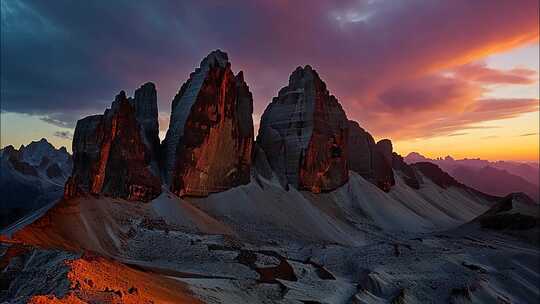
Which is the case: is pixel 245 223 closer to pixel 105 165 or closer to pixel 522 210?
pixel 105 165

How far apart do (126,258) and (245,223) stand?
2588 centimetres

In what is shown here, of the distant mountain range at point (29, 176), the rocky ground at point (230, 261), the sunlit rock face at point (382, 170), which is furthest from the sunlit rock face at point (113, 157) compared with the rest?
the sunlit rock face at point (382, 170)

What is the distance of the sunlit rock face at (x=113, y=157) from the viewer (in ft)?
182

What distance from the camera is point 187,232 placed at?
163 feet

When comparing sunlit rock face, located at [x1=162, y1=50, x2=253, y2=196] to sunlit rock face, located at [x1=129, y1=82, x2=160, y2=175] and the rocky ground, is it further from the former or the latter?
the rocky ground

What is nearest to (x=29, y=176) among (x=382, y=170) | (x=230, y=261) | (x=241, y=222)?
(x=241, y=222)

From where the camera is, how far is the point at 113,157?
5781cm

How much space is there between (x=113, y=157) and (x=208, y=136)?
17608 mm

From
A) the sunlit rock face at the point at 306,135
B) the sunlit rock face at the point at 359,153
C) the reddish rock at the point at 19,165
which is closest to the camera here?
the sunlit rock face at the point at 306,135

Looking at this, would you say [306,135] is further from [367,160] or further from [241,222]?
[241,222]

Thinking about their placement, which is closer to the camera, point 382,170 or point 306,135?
point 306,135

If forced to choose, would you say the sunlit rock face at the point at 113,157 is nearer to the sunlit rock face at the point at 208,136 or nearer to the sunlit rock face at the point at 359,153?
the sunlit rock face at the point at 208,136

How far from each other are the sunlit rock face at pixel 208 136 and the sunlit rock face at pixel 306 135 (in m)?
11.8

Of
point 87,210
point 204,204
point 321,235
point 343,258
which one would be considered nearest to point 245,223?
point 204,204
